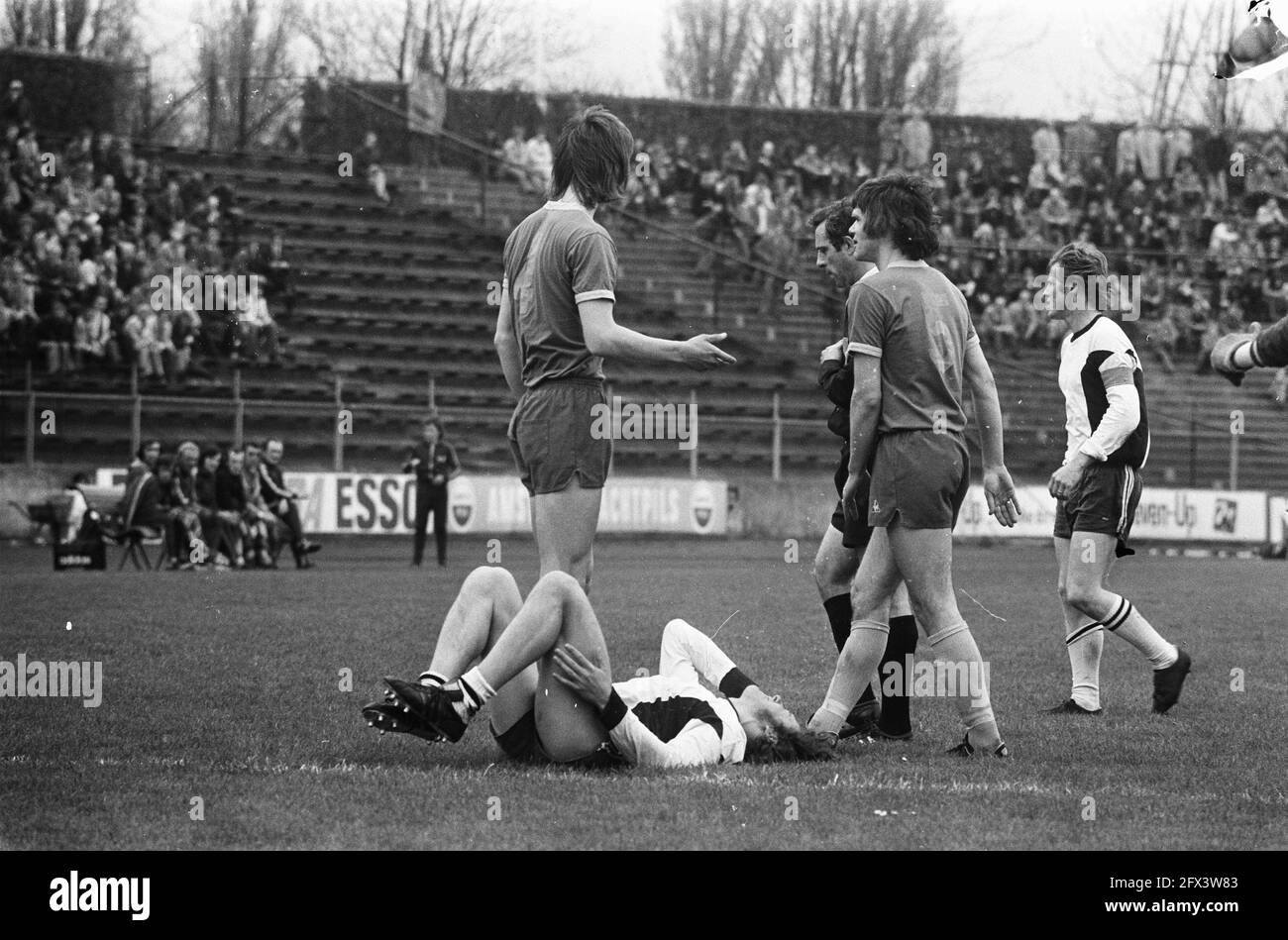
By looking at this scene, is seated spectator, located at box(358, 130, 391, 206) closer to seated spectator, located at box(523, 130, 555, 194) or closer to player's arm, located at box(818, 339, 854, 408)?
seated spectator, located at box(523, 130, 555, 194)

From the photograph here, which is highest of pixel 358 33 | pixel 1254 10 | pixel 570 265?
pixel 358 33

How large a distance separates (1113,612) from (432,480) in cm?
1494

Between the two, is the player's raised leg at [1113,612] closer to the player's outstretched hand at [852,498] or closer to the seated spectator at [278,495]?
the player's outstretched hand at [852,498]

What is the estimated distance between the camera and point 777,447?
2919cm

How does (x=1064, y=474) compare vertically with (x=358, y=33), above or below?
below

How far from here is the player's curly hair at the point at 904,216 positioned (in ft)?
23.0

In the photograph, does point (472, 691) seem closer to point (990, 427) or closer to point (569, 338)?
point (569, 338)

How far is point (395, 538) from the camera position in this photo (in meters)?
27.2
